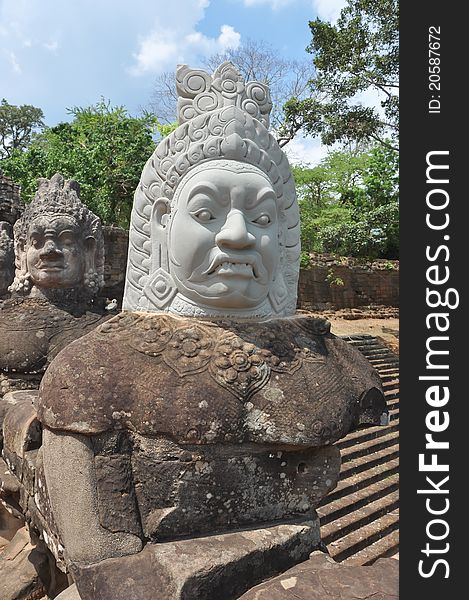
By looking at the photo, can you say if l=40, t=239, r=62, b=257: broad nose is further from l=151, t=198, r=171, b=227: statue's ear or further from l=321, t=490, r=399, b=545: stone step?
l=321, t=490, r=399, b=545: stone step

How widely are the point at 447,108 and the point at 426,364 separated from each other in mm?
726

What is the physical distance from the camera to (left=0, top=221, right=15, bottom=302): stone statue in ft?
13.2

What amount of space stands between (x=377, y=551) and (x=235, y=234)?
3.80 m

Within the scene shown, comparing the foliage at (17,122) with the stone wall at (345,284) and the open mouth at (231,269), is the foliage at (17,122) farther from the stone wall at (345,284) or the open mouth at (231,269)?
the open mouth at (231,269)

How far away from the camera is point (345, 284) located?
53.7ft

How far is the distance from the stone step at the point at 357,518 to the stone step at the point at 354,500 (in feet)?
0.10

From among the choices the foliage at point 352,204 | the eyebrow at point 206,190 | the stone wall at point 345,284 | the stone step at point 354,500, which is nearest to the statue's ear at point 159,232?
the eyebrow at point 206,190

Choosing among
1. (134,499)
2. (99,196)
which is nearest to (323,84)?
(99,196)

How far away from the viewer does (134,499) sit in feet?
5.43

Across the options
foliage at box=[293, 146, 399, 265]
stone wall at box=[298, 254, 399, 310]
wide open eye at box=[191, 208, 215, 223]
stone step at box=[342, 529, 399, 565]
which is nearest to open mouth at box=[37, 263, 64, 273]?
wide open eye at box=[191, 208, 215, 223]

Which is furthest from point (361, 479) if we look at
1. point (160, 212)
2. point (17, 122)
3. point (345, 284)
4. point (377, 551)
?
point (17, 122)

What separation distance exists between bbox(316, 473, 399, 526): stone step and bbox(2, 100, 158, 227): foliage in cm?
888

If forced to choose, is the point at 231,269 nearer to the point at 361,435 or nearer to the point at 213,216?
the point at 213,216

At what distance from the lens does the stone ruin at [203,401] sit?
5.24 ft
